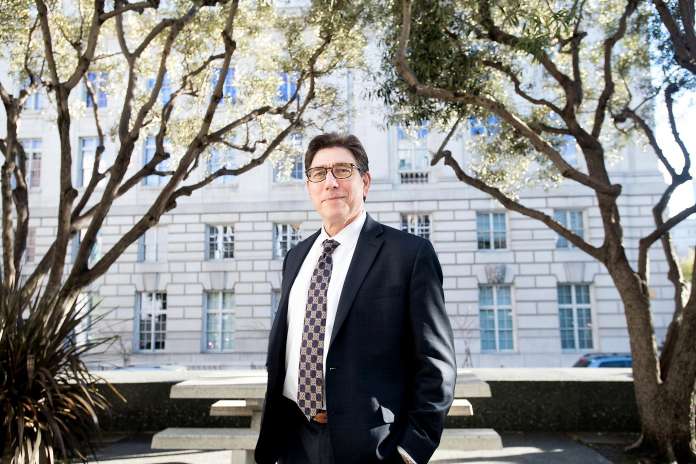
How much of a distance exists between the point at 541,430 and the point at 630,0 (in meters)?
5.89

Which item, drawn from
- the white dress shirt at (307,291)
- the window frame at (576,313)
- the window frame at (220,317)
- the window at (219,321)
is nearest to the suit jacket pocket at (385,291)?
the white dress shirt at (307,291)

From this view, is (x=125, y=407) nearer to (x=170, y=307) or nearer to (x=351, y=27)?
(x=351, y=27)

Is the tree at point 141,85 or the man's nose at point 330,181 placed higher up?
the tree at point 141,85

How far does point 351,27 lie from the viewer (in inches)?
346

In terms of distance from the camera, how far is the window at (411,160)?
79.6ft

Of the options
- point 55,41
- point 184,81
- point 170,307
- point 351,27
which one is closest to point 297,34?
point 351,27

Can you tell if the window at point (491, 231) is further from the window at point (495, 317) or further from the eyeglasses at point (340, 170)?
the eyeglasses at point (340, 170)

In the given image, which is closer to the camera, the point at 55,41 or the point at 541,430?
the point at 541,430

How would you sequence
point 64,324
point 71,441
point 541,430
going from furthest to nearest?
point 541,430 < point 64,324 < point 71,441

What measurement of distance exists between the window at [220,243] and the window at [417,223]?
744cm

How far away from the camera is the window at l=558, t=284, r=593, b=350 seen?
22.6m

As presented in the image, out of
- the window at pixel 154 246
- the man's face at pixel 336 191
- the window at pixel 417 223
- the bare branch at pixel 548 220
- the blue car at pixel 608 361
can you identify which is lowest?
the blue car at pixel 608 361

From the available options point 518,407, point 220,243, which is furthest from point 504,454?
point 220,243

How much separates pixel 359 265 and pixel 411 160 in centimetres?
2246
